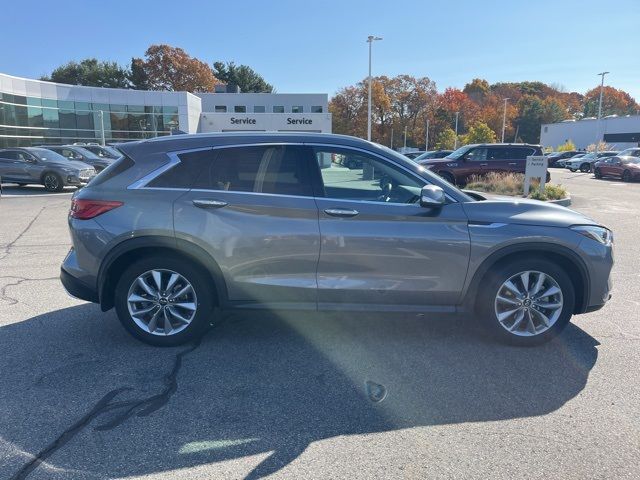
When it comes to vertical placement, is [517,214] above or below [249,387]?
above

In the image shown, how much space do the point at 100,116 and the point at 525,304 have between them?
140ft

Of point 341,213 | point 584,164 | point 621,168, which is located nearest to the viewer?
point 341,213

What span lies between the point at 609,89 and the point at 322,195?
13463 centimetres

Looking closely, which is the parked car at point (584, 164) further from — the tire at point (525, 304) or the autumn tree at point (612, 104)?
the autumn tree at point (612, 104)

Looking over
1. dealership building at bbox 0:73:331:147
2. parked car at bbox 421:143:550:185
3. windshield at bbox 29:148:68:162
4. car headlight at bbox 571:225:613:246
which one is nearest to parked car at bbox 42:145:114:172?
windshield at bbox 29:148:68:162

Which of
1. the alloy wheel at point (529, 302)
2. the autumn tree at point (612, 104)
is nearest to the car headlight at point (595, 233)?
the alloy wheel at point (529, 302)

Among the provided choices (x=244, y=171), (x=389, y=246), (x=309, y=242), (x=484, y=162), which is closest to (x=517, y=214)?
(x=389, y=246)

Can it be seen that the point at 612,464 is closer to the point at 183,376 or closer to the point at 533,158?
the point at 183,376

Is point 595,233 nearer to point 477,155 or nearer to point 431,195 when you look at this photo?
point 431,195

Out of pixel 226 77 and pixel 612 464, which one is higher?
pixel 226 77

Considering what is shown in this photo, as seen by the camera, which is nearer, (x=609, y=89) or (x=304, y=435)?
(x=304, y=435)

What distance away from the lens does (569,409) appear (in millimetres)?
3213

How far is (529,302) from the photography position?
4.09m

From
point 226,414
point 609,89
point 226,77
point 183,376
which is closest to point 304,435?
point 226,414
